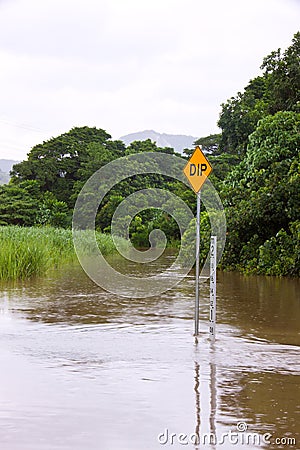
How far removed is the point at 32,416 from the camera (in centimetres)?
482

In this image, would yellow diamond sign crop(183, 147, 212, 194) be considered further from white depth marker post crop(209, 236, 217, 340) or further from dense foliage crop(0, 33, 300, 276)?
dense foliage crop(0, 33, 300, 276)

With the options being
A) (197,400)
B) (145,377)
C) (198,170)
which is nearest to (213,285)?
(198,170)

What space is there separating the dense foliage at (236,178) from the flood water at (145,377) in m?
7.06

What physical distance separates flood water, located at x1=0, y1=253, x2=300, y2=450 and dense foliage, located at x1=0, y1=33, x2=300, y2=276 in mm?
7065

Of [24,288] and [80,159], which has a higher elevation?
[80,159]

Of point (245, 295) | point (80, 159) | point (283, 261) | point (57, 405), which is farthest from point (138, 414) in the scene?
point (80, 159)

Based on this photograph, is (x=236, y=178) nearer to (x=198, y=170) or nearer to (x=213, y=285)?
(x=198, y=170)

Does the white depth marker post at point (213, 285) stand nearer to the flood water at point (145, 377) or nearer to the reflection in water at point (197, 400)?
the flood water at point (145, 377)

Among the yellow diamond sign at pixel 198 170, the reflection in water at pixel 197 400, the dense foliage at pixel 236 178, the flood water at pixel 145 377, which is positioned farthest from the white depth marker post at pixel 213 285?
the dense foliage at pixel 236 178

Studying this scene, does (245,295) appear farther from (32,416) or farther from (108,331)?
(32,416)

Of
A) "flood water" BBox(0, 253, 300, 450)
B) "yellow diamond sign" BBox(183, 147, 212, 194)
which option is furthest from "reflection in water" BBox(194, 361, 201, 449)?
"yellow diamond sign" BBox(183, 147, 212, 194)

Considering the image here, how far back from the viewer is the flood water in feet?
14.8

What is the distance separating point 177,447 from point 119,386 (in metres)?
1.44

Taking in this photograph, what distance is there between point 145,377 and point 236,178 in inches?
603
